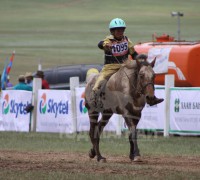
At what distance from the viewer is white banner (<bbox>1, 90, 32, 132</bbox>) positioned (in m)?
24.5

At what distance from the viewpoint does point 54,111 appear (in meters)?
23.8

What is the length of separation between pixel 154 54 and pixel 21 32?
1778 inches

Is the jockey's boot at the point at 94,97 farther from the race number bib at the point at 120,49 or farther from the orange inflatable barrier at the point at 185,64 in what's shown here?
the orange inflatable barrier at the point at 185,64

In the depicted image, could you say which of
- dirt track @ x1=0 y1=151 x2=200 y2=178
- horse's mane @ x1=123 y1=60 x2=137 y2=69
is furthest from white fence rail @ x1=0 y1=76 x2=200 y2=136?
horse's mane @ x1=123 y1=60 x2=137 y2=69

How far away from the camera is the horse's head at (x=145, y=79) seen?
1510cm

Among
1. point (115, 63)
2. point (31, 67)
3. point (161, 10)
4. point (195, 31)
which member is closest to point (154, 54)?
point (115, 63)

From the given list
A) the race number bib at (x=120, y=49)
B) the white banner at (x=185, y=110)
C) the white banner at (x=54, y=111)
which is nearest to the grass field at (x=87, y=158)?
the white banner at (x=185, y=110)

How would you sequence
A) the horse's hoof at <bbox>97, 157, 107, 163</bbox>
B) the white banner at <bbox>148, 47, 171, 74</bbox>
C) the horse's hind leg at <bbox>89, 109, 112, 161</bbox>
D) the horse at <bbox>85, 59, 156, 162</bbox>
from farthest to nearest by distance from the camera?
the white banner at <bbox>148, 47, 171, 74</bbox>
the horse's hind leg at <bbox>89, 109, 112, 161</bbox>
the horse's hoof at <bbox>97, 157, 107, 163</bbox>
the horse at <bbox>85, 59, 156, 162</bbox>

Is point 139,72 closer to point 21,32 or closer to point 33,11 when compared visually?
point 21,32

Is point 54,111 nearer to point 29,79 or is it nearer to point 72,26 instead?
point 29,79

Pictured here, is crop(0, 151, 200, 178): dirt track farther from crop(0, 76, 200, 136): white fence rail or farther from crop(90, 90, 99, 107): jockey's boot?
crop(0, 76, 200, 136): white fence rail

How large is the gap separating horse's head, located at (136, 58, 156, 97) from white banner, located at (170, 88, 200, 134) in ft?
20.2

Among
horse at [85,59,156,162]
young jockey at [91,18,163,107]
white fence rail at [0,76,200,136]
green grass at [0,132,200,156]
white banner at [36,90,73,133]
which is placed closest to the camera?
horse at [85,59,156,162]

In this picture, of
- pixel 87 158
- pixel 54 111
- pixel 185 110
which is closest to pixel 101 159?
pixel 87 158
